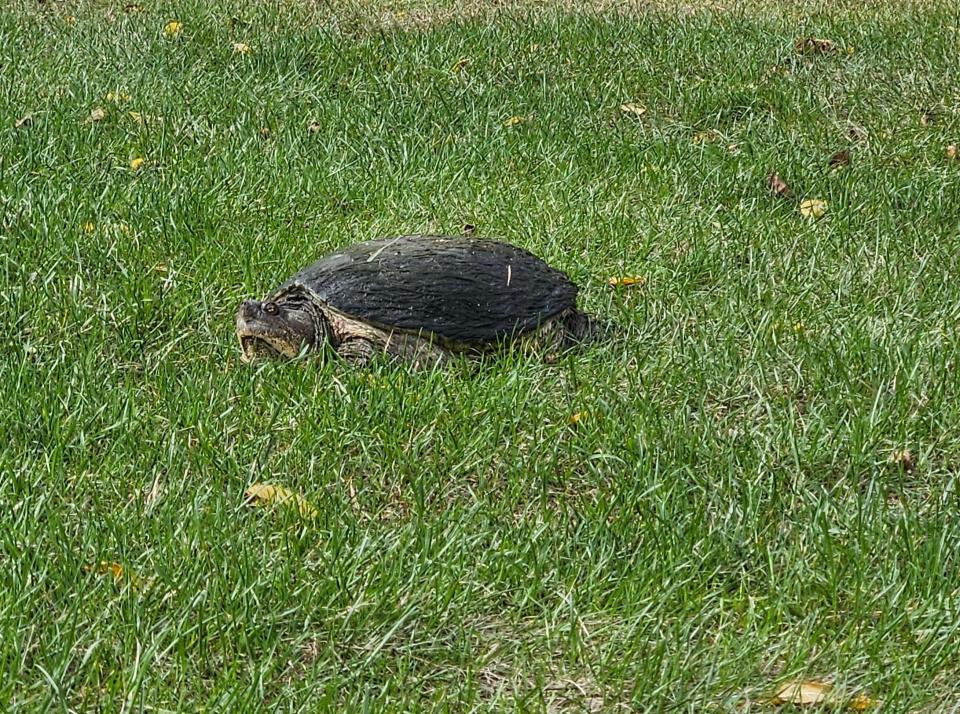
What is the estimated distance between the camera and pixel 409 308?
3.74 m

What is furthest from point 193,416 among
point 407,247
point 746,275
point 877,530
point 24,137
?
point 24,137

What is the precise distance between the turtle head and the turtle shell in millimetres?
71

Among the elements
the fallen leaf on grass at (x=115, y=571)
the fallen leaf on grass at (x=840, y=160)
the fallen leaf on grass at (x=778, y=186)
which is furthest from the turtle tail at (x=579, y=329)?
the fallen leaf on grass at (x=840, y=160)

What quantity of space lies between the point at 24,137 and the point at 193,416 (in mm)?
2524

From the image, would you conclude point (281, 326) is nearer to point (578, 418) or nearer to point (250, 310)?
point (250, 310)

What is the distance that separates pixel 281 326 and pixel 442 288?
1.70 ft

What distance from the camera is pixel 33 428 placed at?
331 centimetres

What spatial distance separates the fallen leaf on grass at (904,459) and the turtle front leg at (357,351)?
1.58m

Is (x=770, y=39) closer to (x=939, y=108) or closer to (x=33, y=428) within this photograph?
(x=939, y=108)

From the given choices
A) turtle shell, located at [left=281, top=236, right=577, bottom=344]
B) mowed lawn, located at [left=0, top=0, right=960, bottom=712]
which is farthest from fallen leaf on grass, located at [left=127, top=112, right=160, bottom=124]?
turtle shell, located at [left=281, top=236, right=577, bottom=344]

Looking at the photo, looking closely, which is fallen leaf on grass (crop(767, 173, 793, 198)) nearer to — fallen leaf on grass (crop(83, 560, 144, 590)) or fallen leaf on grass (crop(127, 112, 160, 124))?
fallen leaf on grass (crop(127, 112, 160, 124))

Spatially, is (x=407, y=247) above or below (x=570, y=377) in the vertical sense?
above

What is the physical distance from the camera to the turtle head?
3.72 meters

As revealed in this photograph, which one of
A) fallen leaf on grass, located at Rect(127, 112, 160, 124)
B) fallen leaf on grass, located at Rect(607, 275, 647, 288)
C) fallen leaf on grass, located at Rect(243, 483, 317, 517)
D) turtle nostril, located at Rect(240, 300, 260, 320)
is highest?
turtle nostril, located at Rect(240, 300, 260, 320)
